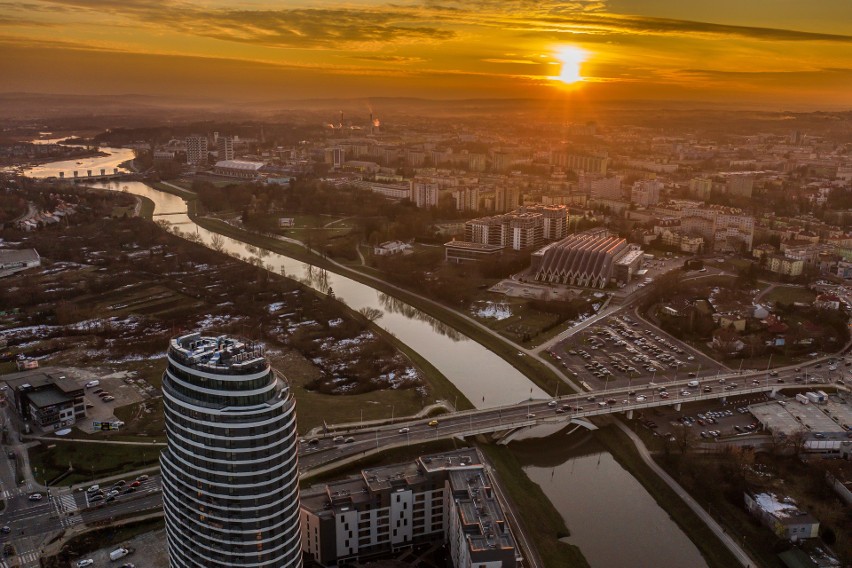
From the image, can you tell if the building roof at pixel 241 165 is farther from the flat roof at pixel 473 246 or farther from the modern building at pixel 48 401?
the modern building at pixel 48 401

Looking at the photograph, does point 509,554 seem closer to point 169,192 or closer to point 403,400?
point 403,400

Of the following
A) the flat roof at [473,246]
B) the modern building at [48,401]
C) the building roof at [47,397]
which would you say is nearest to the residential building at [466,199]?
the flat roof at [473,246]

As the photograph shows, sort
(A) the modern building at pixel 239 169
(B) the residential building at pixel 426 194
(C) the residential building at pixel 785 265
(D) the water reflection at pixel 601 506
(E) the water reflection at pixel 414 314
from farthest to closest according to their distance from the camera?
(A) the modern building at pixel 239 169
(B) the residential building at pixel 426 194
(C) the residential building at pixel 785 265
(E) the water reflection at pixel 414 314
(D) the water reflection at pixel 601 506

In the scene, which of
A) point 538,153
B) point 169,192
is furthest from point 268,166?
point 538,153

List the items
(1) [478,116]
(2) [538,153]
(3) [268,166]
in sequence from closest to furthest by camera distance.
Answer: (3) [268,166], (2) [538,153], (1) [478,116]

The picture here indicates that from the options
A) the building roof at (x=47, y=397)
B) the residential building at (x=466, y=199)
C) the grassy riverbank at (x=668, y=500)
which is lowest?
the residential building at (x=466, y=199)

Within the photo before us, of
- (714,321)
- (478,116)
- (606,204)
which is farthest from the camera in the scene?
(478,116)
